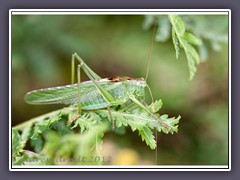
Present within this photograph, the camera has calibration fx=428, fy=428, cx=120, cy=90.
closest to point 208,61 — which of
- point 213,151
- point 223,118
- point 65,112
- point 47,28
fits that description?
point 223,118

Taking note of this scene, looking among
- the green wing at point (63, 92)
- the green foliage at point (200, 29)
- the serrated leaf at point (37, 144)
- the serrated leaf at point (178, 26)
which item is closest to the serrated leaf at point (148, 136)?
the green wing at point (63, 92)

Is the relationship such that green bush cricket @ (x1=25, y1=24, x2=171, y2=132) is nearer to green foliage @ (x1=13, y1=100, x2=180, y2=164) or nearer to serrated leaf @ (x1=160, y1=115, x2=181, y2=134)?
green foliage @ (x1=13, y1=100, x2=180, y2=164)

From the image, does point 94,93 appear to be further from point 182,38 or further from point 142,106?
point 182,38

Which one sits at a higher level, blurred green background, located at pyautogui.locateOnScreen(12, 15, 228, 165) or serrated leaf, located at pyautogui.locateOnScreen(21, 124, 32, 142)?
blurred green background, located at pyautogui.locateOnScreen(12, 15, 228, 165)

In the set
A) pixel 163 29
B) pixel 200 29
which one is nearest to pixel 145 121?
pixel 163 29

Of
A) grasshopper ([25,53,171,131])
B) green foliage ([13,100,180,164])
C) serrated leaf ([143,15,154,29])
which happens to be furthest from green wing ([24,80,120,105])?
serrated leaf ([143,15,154,29])
